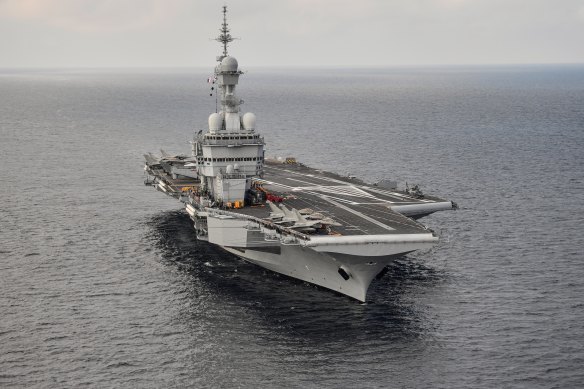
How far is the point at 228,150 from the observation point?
56.5m

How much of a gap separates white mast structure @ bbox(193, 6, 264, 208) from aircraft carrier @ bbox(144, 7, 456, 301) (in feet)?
0.25

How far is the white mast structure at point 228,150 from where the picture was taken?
178 ft

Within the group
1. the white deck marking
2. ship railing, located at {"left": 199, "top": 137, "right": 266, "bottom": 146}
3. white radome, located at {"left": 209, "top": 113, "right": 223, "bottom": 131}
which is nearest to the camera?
the white deck marking

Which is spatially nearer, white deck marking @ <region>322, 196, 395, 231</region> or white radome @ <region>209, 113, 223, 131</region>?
white deck marking @ <region>322, 196, 395, 231</region>

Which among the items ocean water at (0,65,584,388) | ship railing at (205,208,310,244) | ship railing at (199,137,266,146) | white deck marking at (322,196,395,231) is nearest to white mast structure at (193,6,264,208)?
ship railing at (199,137,266,146)

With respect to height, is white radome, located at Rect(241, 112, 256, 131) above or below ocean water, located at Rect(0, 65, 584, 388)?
above

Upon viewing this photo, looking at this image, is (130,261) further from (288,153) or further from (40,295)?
(288,153)

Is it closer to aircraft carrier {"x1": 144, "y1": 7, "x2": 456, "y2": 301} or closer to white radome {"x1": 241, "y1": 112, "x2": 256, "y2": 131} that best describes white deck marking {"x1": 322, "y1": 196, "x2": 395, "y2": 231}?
aircraft carrier {"x1": 144, "y1": 7, "x2": 456, "y2": 301}

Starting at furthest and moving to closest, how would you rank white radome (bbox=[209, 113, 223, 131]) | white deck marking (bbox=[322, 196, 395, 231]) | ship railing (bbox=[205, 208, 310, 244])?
1. white radome (bbox=[209, 113, 223, 131])
2. white deck marking (bbox=[322, 196, 395, 231])
3. ship railing (bbox=[205, 208, 310, 244])

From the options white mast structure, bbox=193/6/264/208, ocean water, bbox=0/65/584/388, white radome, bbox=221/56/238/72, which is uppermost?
white radome, bbox=221/56/238/72

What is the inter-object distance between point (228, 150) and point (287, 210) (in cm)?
910

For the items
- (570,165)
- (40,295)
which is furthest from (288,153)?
(40,295)

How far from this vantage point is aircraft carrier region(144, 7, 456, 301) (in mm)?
43594

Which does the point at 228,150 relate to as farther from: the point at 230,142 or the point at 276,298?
the point at 276,298
